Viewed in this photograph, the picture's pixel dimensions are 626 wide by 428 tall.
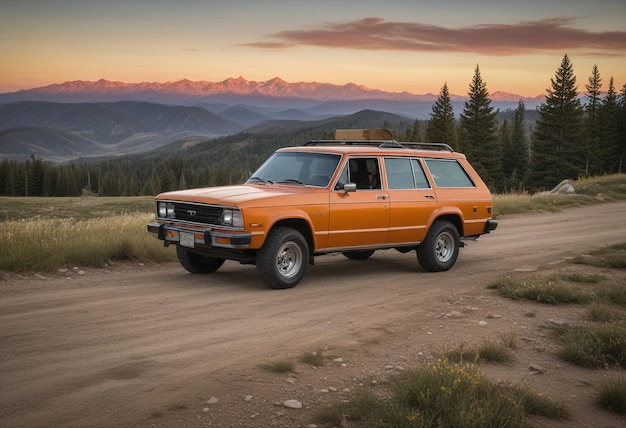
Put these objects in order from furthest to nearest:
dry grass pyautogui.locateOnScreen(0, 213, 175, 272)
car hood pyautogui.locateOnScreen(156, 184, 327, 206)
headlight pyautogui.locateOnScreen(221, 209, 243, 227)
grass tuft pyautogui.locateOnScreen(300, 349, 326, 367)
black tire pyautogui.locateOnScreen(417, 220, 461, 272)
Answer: black tire pyautogui.locateOnScreen(417, 220, 461, 272) → dry grass pyautogui.locateOnScreen(0, 213, 175, 272) → car hood pyautogui.locateOnScreen(156, 184, 327, 206) → headlight pyautogui.locateOnScreen(221, 209, 243, 227) → grass tuft pyautogui.locateOnScreen(300, 349, 326, 367)

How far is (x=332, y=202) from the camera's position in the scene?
31.4 feet

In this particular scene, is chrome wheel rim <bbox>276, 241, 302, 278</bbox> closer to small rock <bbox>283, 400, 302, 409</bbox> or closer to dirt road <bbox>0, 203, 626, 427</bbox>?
dirt road <bbox>0, 203, 626, 427</bbox>

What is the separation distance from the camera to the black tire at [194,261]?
10.2m

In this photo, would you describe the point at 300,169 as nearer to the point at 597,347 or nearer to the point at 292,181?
the point at 292,181

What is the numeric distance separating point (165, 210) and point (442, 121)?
7604 cm

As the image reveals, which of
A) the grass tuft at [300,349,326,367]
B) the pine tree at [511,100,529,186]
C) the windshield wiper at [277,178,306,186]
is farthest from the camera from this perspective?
the pine tree at [511,100,529,186]

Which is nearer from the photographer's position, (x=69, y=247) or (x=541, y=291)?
(x=541, y=291)

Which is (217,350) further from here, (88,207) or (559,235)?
(88,207)

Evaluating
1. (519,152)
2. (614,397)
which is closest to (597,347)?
(614,397)

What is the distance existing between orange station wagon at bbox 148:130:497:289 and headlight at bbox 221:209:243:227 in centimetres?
1

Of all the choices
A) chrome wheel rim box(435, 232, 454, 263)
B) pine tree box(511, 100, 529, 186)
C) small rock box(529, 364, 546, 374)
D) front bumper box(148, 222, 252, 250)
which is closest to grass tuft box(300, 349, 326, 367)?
small rock box(529, 364, 546, 374)

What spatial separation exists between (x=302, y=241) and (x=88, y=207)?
92656 mm

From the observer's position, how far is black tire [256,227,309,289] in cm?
890

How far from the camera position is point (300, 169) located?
10.2 metres
